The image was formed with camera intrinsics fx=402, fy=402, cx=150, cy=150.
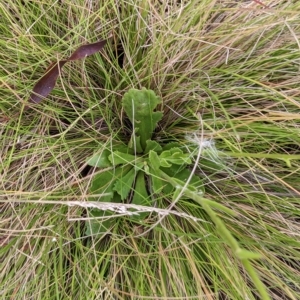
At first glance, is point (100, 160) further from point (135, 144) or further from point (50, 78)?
point (50, 78)

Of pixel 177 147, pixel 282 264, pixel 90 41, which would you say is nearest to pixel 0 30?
pixel 90 41

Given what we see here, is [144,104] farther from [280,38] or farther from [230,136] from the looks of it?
[280,38]

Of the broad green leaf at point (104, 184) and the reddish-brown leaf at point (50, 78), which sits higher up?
the reddish-brown leaf at point (50, 78)

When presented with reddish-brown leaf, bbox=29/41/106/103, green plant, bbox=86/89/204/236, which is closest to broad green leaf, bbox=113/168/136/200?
green plant, bbox=86/89/204/236

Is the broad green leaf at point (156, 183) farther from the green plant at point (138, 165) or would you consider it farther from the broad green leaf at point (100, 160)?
the broad green leaf at point (100, 160)

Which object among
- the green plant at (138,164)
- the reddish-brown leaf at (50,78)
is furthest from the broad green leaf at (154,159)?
the reddish-brown leaf at (50,78)
